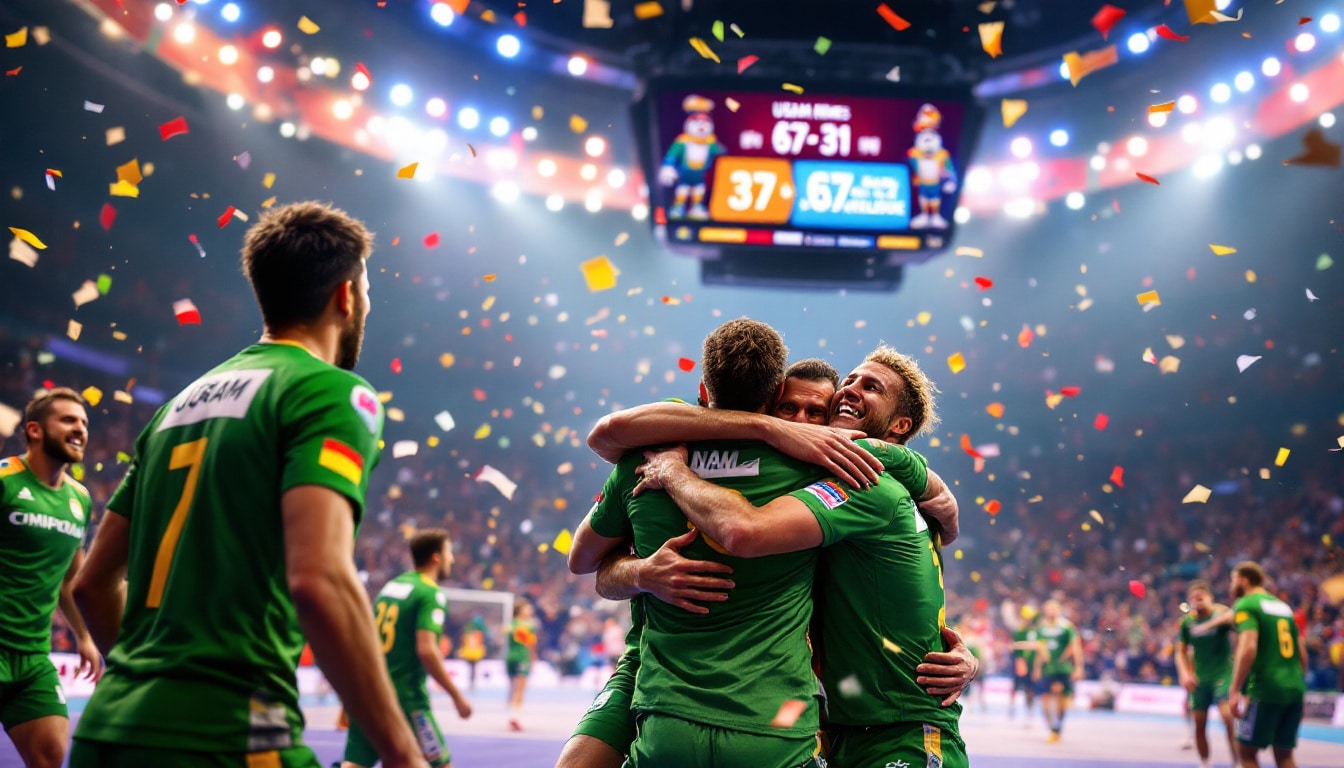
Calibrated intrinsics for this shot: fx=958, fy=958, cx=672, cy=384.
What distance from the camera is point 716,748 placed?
2785 millimetres

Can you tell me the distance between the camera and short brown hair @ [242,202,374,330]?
2.33 meters

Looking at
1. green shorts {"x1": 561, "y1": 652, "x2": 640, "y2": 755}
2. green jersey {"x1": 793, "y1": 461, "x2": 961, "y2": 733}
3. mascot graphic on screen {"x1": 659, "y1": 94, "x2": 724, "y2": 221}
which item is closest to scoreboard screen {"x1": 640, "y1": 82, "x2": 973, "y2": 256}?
mascot graphic on screen {"x1": 659, "y1": 94, "x2": 724, "y2": 221}

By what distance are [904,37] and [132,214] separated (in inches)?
747

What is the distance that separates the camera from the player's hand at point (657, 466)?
3.18m

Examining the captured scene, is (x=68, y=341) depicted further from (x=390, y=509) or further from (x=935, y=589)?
(x=935, y=589)

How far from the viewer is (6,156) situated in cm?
1909

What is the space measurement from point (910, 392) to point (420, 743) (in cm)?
474

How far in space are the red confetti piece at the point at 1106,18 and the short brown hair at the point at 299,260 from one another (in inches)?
761

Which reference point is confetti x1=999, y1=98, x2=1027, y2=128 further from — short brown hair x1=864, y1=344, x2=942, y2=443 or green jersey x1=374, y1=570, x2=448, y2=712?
short brown hair x1=864, y1=344, x2=942, y2=443

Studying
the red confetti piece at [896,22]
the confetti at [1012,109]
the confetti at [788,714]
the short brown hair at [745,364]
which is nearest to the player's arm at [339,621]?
the confetti at [788,714]

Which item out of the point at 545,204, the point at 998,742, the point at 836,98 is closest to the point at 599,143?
the point at 545,204

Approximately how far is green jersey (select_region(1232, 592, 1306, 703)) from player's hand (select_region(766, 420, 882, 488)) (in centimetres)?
850

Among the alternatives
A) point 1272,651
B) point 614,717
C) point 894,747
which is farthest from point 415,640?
point 1272,651

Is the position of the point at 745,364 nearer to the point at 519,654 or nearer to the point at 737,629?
the point at 737,629
